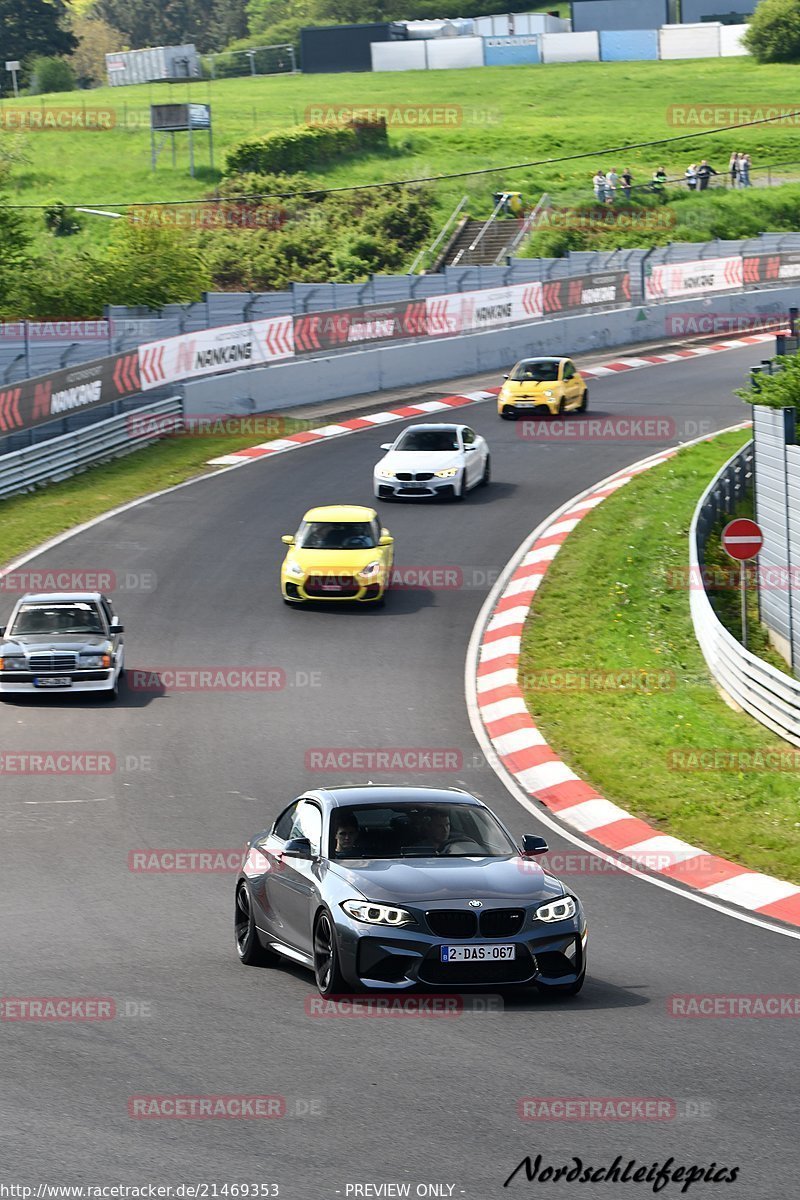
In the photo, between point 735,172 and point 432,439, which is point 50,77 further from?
point 432,439

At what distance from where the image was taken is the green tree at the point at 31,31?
470 feet

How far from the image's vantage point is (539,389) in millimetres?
39281

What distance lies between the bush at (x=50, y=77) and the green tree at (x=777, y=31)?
54.3 meters

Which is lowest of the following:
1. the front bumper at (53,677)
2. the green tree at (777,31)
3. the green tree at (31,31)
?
the front bumper at (53,677)

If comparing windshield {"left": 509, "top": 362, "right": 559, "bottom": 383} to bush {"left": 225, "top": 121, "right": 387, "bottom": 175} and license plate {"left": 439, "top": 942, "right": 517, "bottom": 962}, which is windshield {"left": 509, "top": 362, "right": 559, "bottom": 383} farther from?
bush {"left": 225, "top": 121, "right": 387, "bottom": 175}

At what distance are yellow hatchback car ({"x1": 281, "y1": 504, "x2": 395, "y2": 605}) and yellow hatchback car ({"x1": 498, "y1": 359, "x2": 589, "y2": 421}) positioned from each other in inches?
532

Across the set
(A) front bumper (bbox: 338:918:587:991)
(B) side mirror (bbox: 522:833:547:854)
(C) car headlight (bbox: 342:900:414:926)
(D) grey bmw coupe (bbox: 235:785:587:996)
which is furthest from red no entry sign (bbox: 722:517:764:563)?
(C) car headlight (bbox: 342:900:414:926)

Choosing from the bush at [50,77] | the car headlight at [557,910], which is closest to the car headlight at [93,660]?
the car headlight at [557,910]

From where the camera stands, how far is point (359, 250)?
6950 cm

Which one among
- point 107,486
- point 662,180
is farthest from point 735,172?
point 107,486

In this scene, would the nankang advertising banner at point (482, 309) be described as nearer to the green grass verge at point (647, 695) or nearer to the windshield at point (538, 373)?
the windshield at point (538, 373)

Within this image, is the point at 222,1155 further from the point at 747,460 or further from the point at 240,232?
the point at 240,232

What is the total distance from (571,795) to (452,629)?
7.37m

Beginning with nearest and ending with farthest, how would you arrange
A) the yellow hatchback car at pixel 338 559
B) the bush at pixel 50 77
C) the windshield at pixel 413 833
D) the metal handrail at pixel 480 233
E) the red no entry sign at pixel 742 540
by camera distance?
the windshield at pixel 413 833, the red no entry sign at pixel 742 540, the yellow hatchback car at pixel 338 559, the metal handrail at pixel 480 233, the bush at pixel 50 77
